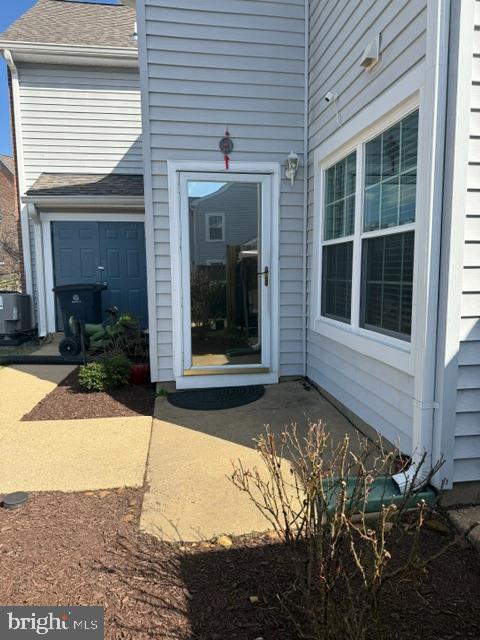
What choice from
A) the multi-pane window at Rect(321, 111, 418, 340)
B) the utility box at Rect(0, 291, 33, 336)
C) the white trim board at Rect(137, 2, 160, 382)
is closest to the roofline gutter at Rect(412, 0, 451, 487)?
the multi-pane window at Rect(321, 111, 418, 340)

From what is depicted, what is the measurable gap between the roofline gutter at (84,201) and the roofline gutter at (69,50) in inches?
101

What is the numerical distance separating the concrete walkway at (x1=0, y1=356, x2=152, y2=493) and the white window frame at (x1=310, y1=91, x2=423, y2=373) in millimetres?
1795

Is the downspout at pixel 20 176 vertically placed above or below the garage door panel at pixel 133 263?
above

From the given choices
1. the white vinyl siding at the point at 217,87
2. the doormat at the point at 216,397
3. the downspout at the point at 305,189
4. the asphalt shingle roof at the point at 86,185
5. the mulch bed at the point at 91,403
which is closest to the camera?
the mulch bed at the point at 91,403

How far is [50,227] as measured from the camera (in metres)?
7.39

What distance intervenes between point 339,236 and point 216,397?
1.97m

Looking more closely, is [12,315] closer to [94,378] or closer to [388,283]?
[94,378]

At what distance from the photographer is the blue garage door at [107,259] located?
746 centimetres

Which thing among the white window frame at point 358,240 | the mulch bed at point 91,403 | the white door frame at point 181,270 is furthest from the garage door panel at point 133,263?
the white window frame at point 358,240

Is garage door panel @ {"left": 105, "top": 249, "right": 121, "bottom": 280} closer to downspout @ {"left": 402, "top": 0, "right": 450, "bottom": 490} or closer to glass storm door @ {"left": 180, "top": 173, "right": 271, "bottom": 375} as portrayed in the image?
glass storm door @ {"left": 180, "top": 173, "right": 271, "bottom": 375}

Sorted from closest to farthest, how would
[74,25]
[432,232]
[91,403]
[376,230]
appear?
[432,232], [376,230], [91,403], [74,25]

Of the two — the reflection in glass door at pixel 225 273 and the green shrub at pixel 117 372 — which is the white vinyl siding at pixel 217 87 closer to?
the reflection in glass door at pixel 225 273

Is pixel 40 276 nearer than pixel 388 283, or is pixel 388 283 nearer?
pixel 388 283

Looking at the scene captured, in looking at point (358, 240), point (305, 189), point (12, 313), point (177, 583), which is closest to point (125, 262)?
point (12, 313)
